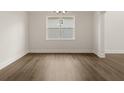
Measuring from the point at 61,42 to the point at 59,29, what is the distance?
2.38ft

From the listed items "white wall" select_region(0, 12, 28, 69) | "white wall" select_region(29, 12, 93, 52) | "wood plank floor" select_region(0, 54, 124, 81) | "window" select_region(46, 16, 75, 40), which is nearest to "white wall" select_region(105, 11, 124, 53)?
"white wall" select_region(29, 12, 93, 52)

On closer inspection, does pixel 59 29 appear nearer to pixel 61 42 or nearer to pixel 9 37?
pixel 61 42

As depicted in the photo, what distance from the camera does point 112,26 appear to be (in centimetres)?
905

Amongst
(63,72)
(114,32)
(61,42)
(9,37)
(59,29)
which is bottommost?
(63,72)

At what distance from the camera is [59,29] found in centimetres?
989

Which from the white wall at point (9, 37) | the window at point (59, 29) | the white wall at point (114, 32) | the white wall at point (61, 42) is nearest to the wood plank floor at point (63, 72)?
the white wall at point (9, 37)

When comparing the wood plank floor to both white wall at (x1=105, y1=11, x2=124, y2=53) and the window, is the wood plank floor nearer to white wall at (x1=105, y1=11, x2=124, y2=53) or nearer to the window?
white wall at (x1=105, y1=11, x2=124, y2=53)

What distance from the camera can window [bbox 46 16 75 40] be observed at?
9867 millimetres

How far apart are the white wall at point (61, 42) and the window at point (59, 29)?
0.22 metres

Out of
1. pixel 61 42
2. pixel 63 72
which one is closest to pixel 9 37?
pixel 63 72

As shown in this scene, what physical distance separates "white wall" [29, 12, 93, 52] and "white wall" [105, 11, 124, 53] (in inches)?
39.7

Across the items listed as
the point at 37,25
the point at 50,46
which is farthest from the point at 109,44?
the point at 37,25
